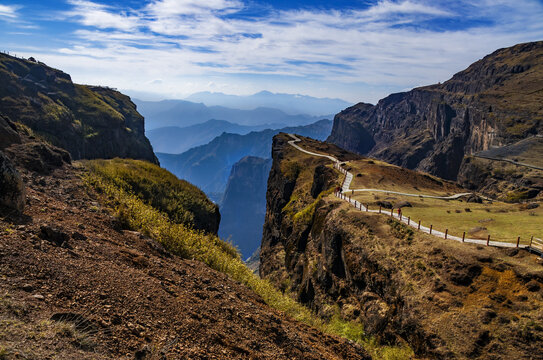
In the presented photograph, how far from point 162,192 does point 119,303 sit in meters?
21.4

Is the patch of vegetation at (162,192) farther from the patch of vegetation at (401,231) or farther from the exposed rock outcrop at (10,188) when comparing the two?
the patch of vegetation at (401,231)

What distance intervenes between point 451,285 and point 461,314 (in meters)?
2.18

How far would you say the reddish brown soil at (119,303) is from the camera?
5555 mm

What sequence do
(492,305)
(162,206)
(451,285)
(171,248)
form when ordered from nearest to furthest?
(171,248) < (492,305) < (451,285) < (162,206)

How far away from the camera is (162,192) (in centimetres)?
2736

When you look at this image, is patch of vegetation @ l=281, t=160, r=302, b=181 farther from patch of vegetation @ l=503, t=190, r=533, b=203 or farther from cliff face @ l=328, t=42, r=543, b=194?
cliff face @ l=328, t=42, r=543, b=194

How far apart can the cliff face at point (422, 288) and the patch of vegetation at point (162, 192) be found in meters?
12.7

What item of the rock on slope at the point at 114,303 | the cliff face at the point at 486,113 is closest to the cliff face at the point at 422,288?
the rock on slope at the point at 114,303

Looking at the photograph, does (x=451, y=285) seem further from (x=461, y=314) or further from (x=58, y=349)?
(x=58, y=349)

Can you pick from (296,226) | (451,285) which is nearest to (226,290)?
(451,285)

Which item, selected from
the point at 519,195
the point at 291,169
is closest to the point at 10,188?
the point at 291,169

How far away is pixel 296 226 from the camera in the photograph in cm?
5000

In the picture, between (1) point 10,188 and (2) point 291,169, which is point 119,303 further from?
(2) point 291,169

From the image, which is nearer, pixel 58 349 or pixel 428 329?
pixel 58 349
